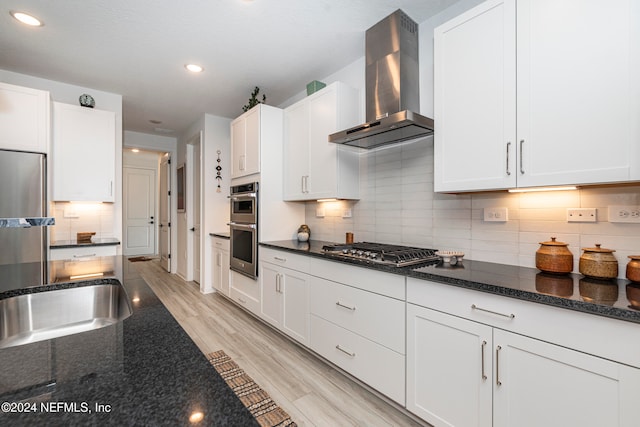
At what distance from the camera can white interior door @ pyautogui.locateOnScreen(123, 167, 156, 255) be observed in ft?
25.3

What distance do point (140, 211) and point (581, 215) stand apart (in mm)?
8788

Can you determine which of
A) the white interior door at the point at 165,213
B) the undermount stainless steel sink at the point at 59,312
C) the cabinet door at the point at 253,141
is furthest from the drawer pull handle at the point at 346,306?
the white interior door at the point at 165,213

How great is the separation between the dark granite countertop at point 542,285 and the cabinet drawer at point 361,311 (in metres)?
→ 0.23

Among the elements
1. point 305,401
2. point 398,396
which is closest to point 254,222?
point 305,401

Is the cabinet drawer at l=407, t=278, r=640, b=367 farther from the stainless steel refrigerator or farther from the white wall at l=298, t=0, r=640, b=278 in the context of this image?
the stainless steel refrigerator

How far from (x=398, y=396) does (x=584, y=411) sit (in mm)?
870

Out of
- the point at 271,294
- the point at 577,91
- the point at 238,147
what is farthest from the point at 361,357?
the point at 238,147

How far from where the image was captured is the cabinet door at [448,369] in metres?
1.36

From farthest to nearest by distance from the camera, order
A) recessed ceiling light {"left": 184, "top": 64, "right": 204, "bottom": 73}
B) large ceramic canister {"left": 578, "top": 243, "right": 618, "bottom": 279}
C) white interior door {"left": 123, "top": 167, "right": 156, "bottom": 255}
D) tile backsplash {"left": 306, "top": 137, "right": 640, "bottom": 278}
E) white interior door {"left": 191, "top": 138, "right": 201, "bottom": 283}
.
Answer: white interior door {"left": 123, "top": 167, "right": 156, "bottom": 255}
white interior door {"left": 191, "top": 138, "right": 201, "bottom": 283}
recessed ceiling light {"left": 184, "top": 64, "right": 204, "bottom": 73}
tile backsplash {"left": 306, "top": 137, "right": 640, "bottom": 278}
large ceramic canister {"left": 578, "top": 243, "right": 618, "bottom": 279}

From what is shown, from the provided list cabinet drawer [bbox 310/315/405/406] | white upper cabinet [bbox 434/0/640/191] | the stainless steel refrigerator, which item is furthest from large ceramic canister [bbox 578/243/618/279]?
the stainless steel refrigerator

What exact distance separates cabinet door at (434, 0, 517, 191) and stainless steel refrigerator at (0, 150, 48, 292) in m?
3.27

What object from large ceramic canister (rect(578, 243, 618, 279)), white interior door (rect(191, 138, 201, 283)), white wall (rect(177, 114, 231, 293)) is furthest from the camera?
white interior door (rect(191, 138, 201, 283))

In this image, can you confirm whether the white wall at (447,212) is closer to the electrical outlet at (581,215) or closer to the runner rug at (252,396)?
the electrical outlet at (581,215)

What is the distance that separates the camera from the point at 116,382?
0.54 metres
